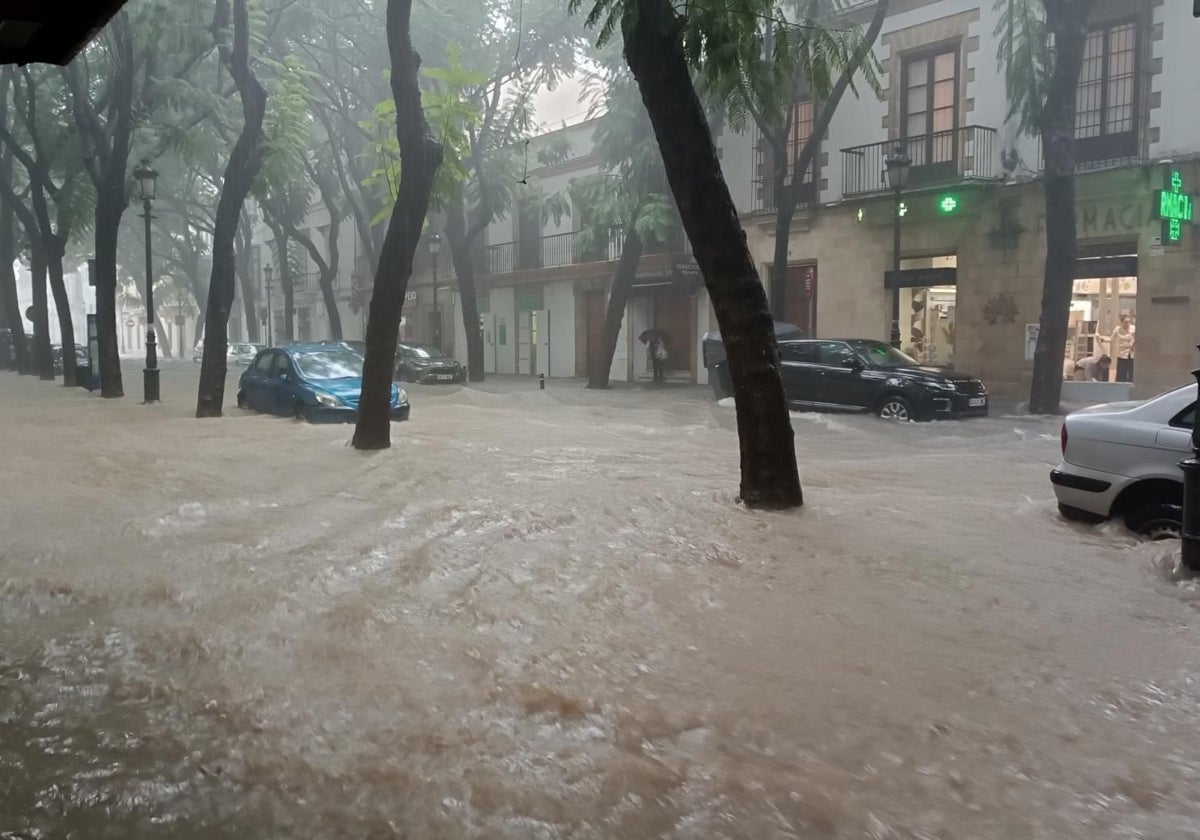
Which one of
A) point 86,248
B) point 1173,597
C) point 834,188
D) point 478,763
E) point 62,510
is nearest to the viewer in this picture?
point 478,763

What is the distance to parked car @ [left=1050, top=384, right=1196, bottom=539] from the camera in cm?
642

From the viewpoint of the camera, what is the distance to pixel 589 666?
4848mm

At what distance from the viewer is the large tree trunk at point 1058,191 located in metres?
A: 15.9

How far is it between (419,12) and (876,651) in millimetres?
26404

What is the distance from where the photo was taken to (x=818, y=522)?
7504mm

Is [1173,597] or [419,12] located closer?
[1173,597]

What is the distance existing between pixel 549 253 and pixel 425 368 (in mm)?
7404

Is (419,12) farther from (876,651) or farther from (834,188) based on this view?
(876,651)

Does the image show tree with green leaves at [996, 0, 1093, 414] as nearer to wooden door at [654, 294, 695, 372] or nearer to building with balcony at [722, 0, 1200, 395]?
building with balcony at [722, 0, 1200, 395]

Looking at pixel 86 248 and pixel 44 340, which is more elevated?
pixel 86 248

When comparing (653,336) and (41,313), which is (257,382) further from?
(41,313)

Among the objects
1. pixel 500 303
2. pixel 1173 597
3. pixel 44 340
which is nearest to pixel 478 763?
pixel 1173 597

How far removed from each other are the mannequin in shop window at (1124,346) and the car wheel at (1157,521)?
43.8 feet

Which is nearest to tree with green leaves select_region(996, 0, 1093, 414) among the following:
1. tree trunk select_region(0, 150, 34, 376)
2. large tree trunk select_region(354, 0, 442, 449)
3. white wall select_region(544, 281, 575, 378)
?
large tree trunk select_region(354, 0, 442, 449)
